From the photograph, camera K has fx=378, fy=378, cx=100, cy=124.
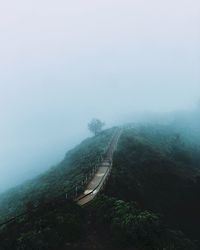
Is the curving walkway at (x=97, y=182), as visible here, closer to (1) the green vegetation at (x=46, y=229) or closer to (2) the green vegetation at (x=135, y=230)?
(1) the green vegetation at (x=46, y=229)

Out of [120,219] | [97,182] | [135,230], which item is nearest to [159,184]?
[97,182]

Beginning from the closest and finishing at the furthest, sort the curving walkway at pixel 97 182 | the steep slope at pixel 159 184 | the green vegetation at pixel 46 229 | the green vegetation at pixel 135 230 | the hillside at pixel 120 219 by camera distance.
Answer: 1. the green vegetation at pixel 46 229
2. the green vegetation at pixel 135 230
3. the hillside at pixel 120 219
4. the curving walkway at pixel 97 182
5. the steep slope at pixel 159 184

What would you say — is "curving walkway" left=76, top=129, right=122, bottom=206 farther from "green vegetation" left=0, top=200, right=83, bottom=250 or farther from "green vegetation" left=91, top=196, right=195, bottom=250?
"green vegetation" left=91, top=196, right=195, bottom=250

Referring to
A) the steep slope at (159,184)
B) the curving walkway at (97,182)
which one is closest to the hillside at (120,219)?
the steep slope at (159,184)

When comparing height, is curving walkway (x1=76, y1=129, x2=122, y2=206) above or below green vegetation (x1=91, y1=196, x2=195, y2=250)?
above

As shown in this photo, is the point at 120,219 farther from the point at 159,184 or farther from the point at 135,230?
the point at 159,184

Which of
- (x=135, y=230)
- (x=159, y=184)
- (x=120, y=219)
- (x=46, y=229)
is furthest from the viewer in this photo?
(x=159, y=184)

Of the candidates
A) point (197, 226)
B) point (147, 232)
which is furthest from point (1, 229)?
point (197, 226)

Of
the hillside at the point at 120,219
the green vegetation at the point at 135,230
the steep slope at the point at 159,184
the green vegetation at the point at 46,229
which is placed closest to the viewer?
the green vegetation at the point at 46,229

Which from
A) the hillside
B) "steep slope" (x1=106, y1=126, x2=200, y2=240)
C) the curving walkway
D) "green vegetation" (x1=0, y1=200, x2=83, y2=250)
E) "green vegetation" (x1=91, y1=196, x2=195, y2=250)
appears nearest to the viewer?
"green vegetation" (x1=0, y1=200, x2=83, y2=250)

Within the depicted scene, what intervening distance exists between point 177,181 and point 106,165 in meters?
10.8

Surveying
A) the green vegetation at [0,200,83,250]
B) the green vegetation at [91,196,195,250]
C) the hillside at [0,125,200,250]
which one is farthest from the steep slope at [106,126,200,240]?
the green vegetation at [0,200,83,250]

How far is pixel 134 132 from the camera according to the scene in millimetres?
98625

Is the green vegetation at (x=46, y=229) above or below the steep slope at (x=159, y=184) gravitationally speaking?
above
